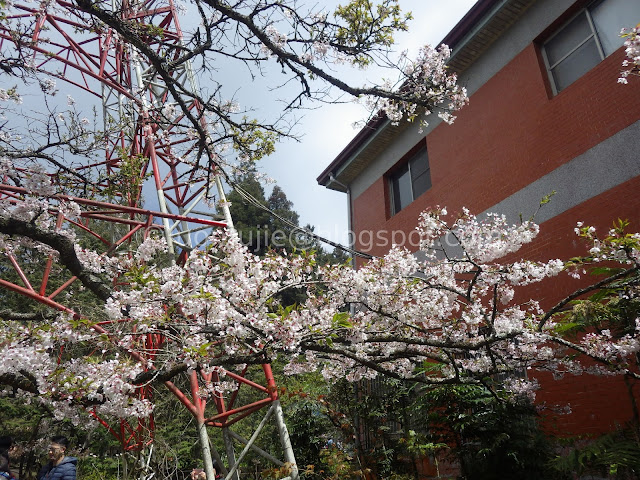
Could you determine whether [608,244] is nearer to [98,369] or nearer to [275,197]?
[98,369]

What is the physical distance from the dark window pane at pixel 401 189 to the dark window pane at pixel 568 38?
444 cm

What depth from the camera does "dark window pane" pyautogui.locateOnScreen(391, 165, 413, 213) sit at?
37.1ft

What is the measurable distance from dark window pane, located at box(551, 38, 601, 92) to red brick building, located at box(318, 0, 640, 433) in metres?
0.02

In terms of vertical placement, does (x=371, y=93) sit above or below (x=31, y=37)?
below

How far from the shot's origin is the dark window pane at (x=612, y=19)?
6199mm

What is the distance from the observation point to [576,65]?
7062 millimetres

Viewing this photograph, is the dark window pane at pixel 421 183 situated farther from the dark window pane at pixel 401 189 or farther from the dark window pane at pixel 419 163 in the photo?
the dark window pane at pixel 401 189

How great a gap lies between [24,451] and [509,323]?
1268 cm

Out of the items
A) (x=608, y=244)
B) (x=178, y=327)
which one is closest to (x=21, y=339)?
(x=178, y=327)

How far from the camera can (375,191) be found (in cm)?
1233

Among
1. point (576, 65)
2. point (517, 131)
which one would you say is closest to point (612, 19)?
point (576, 65)

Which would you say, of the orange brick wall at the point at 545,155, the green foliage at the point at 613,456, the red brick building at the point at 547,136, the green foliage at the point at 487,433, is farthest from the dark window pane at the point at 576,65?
the green foliage at the point at 613,456

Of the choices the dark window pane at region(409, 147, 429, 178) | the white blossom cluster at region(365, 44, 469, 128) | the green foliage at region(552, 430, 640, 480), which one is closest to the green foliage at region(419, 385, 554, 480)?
the green foliage at region(552, 430, 640, 480)

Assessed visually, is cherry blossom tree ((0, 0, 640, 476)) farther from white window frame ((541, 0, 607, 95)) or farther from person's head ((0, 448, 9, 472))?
white window frame ((541, 0, 607, 95))
